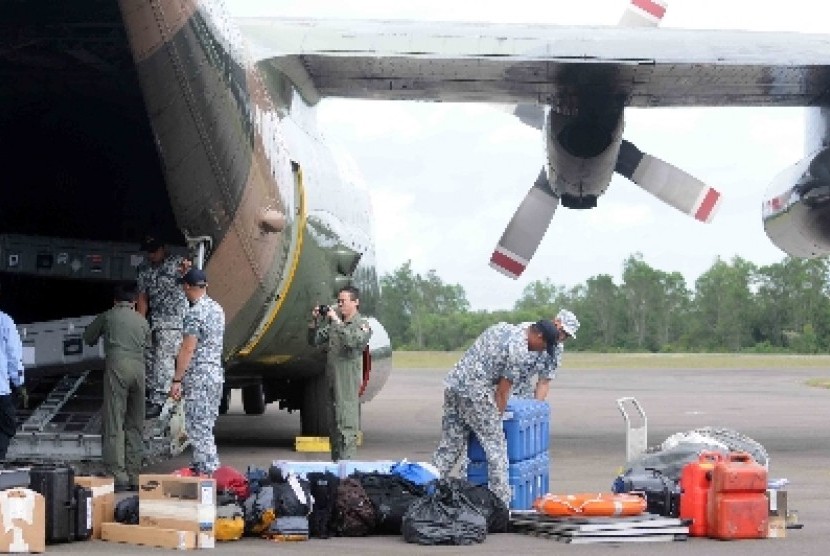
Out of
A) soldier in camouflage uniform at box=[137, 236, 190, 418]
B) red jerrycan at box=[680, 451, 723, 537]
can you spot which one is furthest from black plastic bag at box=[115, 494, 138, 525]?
red jerrycan at box=[680, 451, 723, 537]

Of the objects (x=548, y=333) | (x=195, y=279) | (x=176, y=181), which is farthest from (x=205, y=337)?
(x=548, y=333)

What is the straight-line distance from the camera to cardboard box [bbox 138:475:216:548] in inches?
363

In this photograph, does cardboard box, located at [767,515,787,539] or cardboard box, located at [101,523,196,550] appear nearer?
cardboard box, located at [101,523,196,550]

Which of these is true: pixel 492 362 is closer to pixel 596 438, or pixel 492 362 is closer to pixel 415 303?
pixel 596 438

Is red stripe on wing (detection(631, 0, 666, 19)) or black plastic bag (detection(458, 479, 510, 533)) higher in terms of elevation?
red stripe on wing (detection(631, 0, 666, 19))

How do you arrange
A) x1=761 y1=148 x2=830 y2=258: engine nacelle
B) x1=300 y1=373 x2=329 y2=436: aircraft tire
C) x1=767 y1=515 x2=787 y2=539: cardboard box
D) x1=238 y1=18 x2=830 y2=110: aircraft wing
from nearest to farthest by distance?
x1=767 y1=515 x2=787 y2=539: cardboard box < x1=238 y1=18 x2=830 y2=110: aircraft wing < x1=300 y1=373 x2=329 y2=436: aircraft tire < x1=761 y1=148 x2=830 y2=258: engine nacelle

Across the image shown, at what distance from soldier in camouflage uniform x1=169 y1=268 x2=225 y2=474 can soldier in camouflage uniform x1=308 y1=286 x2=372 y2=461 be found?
1884 millimetres

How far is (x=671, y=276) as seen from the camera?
8256 centimetres

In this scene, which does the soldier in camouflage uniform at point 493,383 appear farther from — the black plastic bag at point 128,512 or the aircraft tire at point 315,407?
the aircraft tire at point 315,407

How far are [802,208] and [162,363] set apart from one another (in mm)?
8806

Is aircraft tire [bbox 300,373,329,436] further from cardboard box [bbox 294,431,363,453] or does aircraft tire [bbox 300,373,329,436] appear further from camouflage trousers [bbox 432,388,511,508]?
camouflage trousers [bbox 432,388,511,508]

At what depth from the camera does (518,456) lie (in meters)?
11.0

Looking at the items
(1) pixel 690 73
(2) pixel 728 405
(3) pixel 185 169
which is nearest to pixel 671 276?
(2) pixel 728 405

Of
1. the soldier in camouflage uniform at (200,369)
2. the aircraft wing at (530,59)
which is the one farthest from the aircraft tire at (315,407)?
the soldier in camouflage uniform at (200,369)
